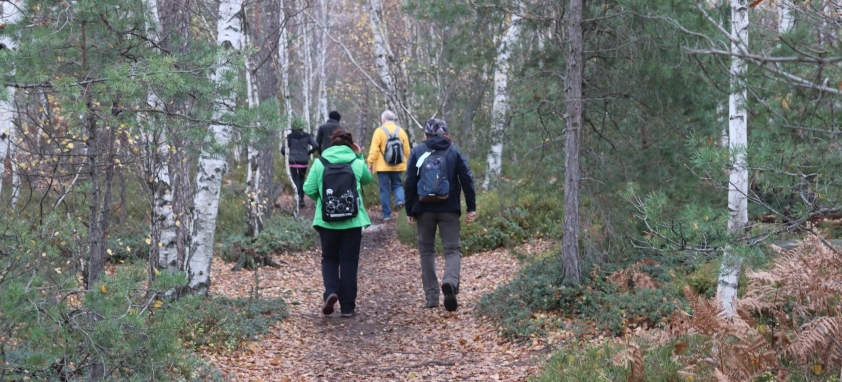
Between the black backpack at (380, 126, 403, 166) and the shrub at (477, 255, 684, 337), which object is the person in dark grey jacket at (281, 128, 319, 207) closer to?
the black backpack at (380, 126, 403, 166)

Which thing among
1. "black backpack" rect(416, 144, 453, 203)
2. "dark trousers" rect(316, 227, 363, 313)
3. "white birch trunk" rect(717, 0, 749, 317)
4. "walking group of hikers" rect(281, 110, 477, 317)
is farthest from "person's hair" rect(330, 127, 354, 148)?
"white birch trunk" rect(717, 0, 749, 317)

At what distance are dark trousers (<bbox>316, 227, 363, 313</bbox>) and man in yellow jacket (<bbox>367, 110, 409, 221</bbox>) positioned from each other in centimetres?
467

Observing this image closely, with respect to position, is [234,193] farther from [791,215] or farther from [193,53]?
[791,215]

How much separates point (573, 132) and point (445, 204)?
1754 mm

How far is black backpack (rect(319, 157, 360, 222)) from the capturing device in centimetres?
796

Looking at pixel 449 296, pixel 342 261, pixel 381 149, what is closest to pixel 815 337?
pixel 449 296

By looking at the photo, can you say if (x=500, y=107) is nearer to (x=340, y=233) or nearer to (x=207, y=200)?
(x=340, y=233)

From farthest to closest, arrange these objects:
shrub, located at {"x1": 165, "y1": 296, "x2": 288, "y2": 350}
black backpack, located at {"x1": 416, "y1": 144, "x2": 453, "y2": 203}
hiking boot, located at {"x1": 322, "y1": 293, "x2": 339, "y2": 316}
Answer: hiking boot, located at {"x1": 322, "y1": 293, "x2": 339, "y2": 316} < black backpack, located at {"x1": 416, "y1": 144, "x2": 453, "y2": 203} < shrub, located at {"x1": 165, "y1": 296, "x2": 288, "y2": 350}

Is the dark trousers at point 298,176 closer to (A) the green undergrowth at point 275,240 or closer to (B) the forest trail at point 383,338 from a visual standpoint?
(A) the green undergrowth at point 275,240

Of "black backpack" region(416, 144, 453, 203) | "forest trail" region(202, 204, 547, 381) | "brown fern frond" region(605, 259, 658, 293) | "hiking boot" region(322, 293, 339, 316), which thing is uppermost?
"black backpack" region(416, 144, 453, 203)

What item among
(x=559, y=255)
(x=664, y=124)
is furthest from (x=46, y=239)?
(x=664, y=124)

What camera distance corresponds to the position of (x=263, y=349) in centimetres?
730

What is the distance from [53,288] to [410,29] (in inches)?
873

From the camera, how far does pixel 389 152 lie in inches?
520
